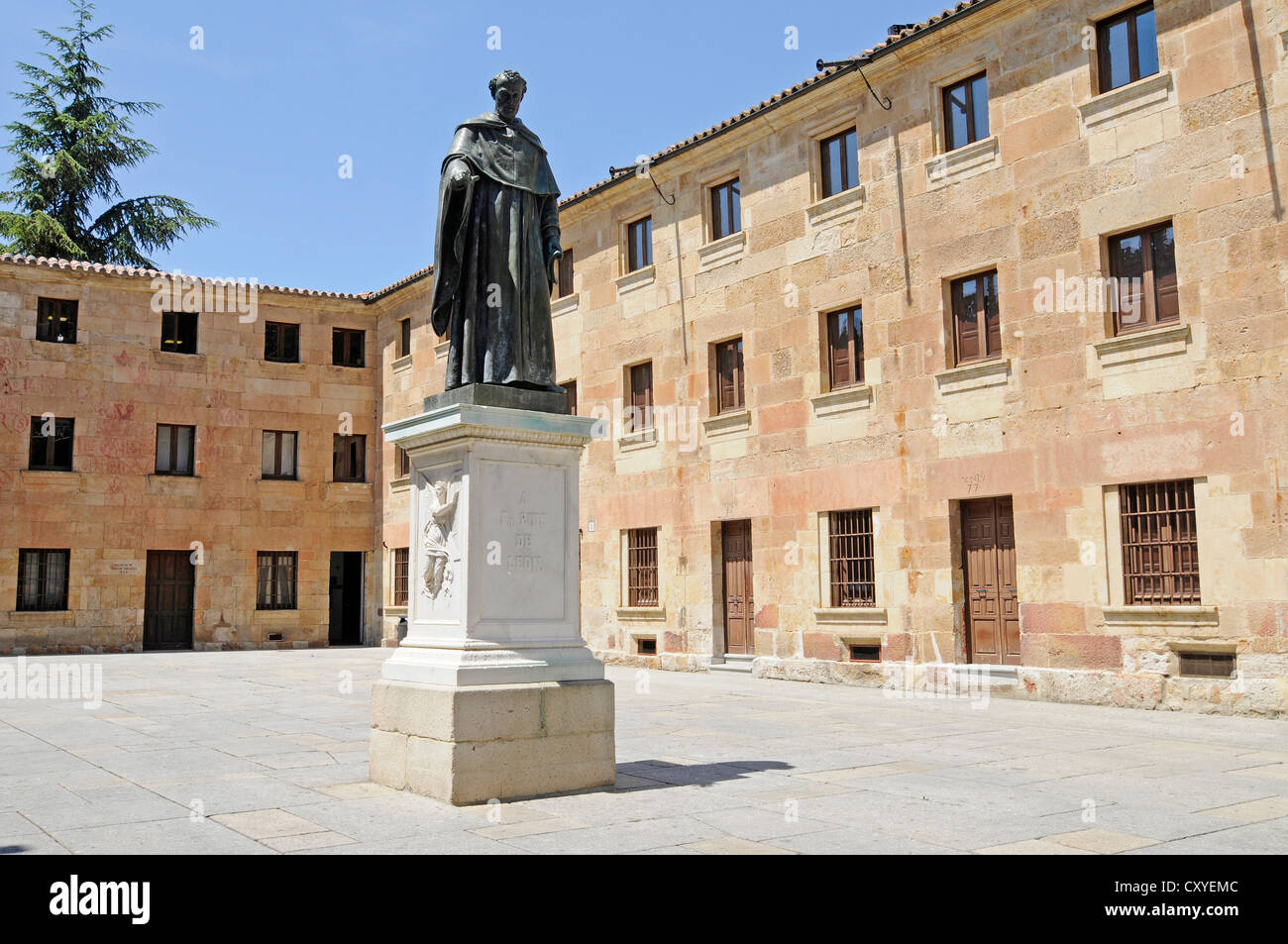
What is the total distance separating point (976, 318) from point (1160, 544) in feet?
14.1

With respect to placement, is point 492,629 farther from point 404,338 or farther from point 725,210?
point 404,338

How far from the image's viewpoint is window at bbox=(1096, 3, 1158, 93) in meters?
13.8

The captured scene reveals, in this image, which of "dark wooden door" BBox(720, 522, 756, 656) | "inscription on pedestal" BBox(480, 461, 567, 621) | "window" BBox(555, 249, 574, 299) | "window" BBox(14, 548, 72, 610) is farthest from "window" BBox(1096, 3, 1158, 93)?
"window" BBox(14, 548, 72, 610)

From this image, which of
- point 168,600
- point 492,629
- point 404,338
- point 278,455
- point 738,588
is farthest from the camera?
point 404,338

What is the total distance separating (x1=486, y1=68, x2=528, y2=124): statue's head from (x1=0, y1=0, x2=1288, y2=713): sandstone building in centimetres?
348

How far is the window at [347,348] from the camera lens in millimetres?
30953

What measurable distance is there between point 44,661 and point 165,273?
10396 millimetres

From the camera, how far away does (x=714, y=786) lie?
7.33m

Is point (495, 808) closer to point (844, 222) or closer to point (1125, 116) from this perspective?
point (1125, 116)

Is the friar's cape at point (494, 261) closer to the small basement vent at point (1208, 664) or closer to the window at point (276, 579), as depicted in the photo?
the small basement vent at point (1208, 664)

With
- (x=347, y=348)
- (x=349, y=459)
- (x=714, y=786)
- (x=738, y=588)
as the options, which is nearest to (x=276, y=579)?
(x=349, y=459)

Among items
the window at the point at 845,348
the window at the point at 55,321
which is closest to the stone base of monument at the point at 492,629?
the window at the point at 845,348

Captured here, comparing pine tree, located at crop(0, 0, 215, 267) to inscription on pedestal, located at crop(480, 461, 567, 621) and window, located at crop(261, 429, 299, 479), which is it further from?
inscription on pedestal, located at crop(480, 461, 567, 621)

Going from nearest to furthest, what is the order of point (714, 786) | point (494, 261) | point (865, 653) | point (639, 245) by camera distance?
point (714, 786) < point (494, 261) < point (865, 653) < point (639, 245)
